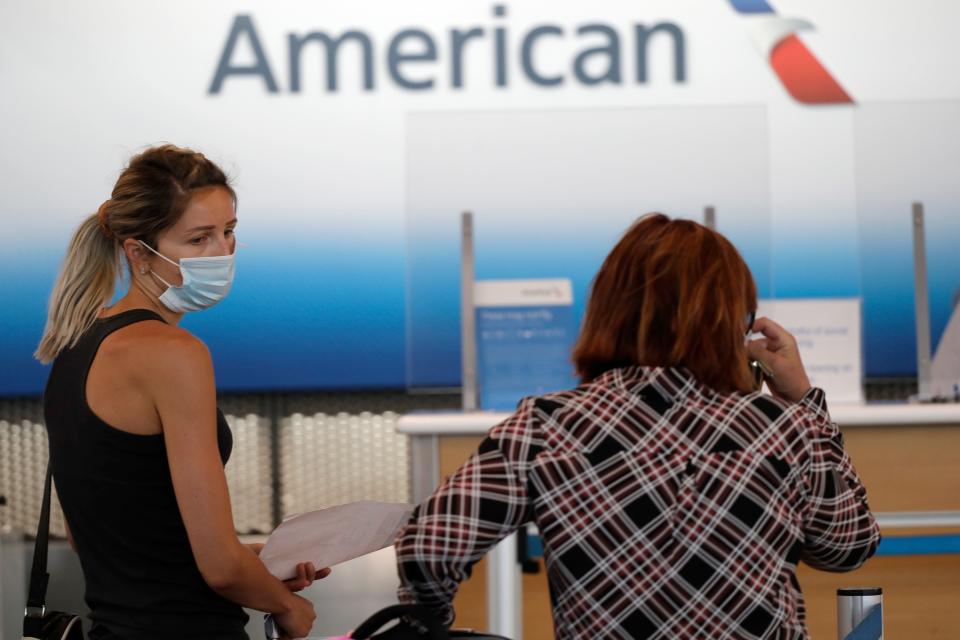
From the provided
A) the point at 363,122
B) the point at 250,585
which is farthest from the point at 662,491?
the point at 363,122

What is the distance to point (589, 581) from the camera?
4.99ft

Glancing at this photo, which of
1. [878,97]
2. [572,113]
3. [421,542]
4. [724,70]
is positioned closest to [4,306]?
[572,113]

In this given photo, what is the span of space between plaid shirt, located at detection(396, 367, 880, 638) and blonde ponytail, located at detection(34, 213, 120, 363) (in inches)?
29.6

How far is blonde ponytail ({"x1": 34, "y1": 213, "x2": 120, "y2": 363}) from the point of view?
1.94 metres

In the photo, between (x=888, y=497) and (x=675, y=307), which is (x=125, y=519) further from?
(x=888, y=497)

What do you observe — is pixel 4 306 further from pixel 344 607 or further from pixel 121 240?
pixel 121 240

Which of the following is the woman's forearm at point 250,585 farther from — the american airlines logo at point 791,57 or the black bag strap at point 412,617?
the american airlines logo at point 791,57

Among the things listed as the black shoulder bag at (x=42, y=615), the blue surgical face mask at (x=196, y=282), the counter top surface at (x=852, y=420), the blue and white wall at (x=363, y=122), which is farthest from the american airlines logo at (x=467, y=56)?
the black shoulder bag at (x=42, y=615)

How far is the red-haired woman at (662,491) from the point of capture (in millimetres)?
1506

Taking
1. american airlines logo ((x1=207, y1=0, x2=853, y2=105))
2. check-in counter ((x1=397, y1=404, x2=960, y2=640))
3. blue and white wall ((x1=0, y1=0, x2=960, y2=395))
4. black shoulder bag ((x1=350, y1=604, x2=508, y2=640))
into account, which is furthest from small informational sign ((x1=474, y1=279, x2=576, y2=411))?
black shoulder bag ((x1=350, y1=604, x2=508, y2=640))

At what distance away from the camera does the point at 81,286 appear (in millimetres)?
1985

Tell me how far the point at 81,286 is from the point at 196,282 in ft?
0.62

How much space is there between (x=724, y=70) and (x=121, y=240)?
13.0 ft

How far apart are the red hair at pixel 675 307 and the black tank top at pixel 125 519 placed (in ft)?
2.27
